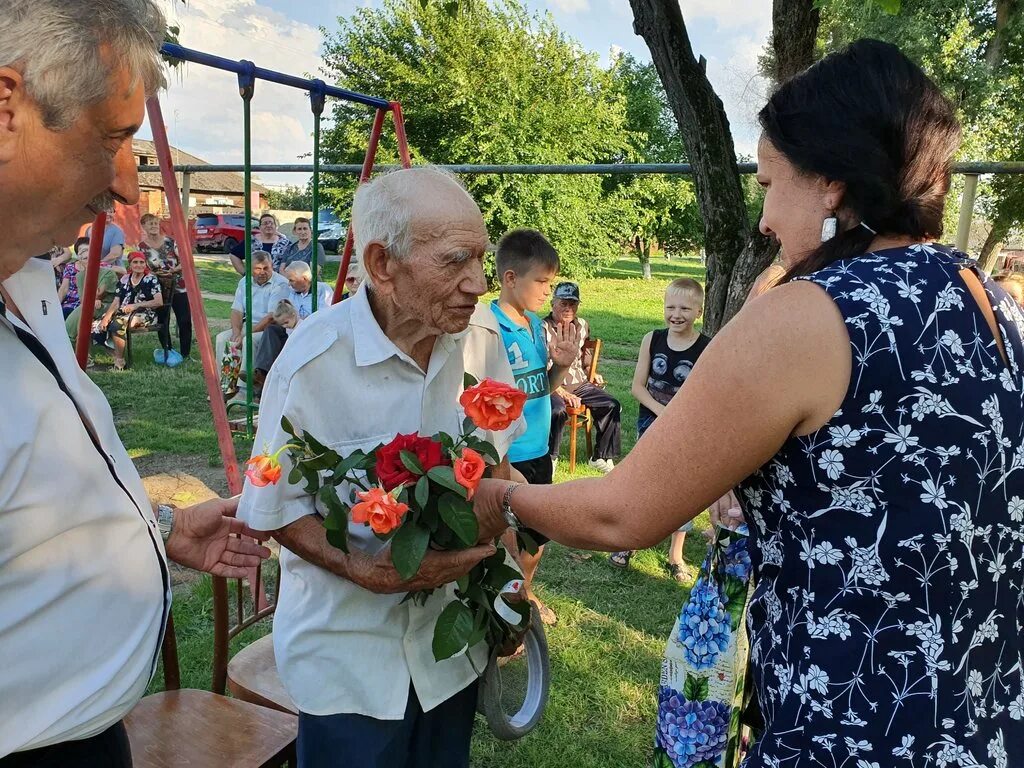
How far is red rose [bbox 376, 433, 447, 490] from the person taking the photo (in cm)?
155

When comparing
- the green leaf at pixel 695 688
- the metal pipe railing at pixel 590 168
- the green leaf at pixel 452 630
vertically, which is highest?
the metal pipe railing at pixel 590 168

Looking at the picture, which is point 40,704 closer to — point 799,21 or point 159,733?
point 159,733

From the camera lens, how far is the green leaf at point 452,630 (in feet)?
5.44

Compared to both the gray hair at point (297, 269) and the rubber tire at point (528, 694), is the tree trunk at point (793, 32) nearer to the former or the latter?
the rubber tire at point (528, 694)

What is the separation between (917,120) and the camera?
127 centimetres

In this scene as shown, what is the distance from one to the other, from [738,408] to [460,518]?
651 mm

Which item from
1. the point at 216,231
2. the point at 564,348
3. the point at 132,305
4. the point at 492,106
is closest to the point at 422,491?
the point at 564,348

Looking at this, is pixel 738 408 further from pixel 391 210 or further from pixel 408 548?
pixel 391 210

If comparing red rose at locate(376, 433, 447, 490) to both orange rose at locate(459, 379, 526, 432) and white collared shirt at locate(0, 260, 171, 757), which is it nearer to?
orange rose at locate(459, 379, 526, 432)

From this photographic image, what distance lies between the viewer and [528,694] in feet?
6.88

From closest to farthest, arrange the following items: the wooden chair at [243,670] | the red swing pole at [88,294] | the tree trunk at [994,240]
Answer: the wooden chair at [243,670], the red swing pole at [88,294], the tree trunk at [994,240]

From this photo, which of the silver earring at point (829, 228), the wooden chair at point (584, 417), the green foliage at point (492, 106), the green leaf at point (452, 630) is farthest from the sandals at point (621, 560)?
the green foliage at point (492, 106)

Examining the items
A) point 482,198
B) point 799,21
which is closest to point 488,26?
point 482,198

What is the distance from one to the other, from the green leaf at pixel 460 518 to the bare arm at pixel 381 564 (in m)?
0.10
